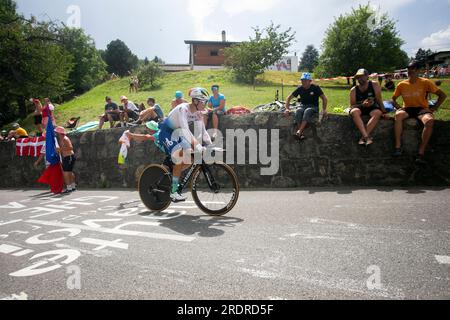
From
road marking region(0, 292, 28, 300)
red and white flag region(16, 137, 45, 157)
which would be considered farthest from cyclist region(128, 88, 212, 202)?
red and white flag region(16, 137, 45, 157)

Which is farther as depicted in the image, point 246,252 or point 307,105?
point 307,105

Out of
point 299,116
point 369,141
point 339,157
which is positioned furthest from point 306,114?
point 369,141

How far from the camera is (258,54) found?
100 feet

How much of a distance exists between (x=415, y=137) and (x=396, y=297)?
5.28m

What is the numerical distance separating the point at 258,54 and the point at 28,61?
73.7ft

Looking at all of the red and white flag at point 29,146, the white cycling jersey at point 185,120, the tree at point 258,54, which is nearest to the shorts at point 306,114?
the white cycling jersey at point 185,120

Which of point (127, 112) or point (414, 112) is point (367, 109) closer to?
point (414, 112)

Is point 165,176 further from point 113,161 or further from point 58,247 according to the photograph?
point 113,161

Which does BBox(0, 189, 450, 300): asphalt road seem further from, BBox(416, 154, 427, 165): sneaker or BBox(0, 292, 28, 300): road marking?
BBox(416, 154, 427, 165): sneaker

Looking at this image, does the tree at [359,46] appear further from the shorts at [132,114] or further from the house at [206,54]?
the shorts at [132,114]

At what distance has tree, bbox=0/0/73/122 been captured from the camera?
26.5 meters

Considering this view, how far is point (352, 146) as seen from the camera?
6883mm

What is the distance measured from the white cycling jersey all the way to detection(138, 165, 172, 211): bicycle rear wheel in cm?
89
